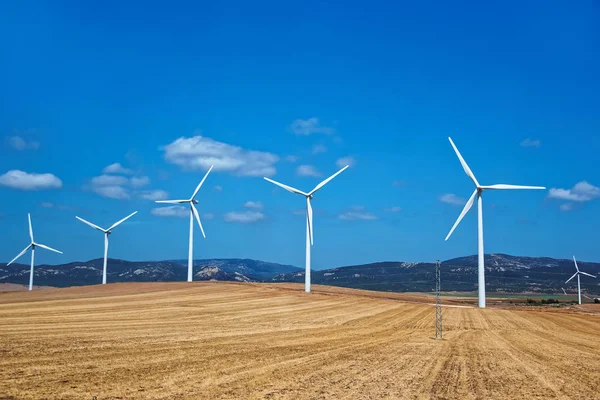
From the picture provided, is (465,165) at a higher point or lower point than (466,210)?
higher

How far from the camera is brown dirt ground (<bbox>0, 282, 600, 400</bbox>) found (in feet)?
61.1

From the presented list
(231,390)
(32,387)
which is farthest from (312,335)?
(32,387)

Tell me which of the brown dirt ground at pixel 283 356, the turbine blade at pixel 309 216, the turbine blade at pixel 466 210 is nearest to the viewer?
the brown dirt ground at pixel 283 356

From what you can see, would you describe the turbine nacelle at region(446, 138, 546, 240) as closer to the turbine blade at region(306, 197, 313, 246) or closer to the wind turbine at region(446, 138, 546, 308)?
the wind turbine at region(446, 138, 546, 308)

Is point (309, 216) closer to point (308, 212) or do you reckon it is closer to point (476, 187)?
point (308, 212)

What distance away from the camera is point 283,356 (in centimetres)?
2645

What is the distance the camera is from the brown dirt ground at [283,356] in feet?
61.1

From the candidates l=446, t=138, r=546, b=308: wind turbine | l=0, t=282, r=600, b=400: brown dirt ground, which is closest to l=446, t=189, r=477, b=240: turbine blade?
l=446, t=138, r=546, b=308: wind turbine

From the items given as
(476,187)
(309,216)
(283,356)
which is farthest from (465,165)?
(283,356)

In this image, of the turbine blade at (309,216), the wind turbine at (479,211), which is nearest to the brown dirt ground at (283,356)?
the wind turbine at (479,211)

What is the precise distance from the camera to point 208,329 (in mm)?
38938

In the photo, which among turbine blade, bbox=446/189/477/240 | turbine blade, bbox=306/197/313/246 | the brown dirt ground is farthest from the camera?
turbine blade, bbox=306/197/313/246

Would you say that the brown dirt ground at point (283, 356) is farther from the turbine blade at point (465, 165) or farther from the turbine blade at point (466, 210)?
the turbine blade at point (465, 165)

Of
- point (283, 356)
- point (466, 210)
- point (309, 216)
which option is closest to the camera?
point (283, 356)
